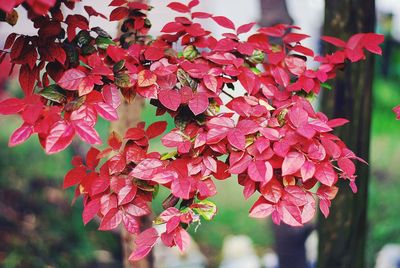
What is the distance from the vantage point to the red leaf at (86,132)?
2.95 ft

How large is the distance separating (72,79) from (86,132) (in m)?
0.16

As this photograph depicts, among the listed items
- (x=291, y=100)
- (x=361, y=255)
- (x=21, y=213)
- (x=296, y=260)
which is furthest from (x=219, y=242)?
(x=291, y=100)

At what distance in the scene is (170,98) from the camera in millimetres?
1040

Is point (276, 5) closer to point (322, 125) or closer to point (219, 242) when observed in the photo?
point (322, 125)

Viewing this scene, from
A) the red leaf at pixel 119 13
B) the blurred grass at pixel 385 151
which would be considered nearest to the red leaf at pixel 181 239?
the red leaf at pixel 119 13

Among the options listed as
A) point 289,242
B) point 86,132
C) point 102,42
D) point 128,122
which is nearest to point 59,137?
point 86,132

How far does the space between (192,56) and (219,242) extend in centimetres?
231

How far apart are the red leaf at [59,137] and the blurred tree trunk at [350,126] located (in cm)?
99

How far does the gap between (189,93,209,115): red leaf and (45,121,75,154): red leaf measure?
235 mm

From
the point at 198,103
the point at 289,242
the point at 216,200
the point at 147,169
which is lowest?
the point at 216,200

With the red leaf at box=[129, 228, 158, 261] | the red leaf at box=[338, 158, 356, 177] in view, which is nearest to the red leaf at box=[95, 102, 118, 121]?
the red leaf at box=[129, 228, 158, 261]

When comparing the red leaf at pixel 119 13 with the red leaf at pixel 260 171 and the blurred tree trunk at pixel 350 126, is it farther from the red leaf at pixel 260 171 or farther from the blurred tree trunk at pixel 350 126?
the blurred tree trunk at pixel 350 126

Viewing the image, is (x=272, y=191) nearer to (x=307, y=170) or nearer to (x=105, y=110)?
(x=307, y=170)

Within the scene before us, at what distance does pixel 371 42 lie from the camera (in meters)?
1.23
